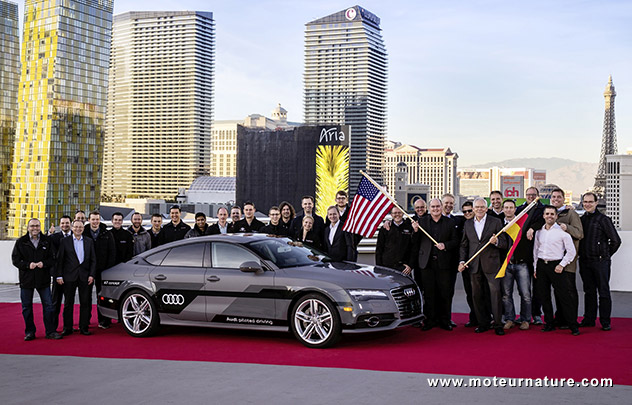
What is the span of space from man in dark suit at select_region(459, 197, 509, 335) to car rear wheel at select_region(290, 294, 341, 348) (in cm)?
213

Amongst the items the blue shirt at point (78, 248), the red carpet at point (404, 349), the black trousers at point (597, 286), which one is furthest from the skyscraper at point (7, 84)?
the black trousers at point (597, 286)

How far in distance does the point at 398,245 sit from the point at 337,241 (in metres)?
1.04

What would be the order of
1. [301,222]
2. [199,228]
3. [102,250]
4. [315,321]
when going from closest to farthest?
[315,321] → [102,250] → [301,222] → [199,228]

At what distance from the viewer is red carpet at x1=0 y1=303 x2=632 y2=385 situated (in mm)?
6594

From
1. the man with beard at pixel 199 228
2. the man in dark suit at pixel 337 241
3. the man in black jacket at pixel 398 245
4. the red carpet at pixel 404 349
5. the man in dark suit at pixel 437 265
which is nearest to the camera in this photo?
the red carpet at pixel 404 349

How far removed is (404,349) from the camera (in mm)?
7621

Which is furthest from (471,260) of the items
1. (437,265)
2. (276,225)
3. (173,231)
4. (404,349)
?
(173,231)

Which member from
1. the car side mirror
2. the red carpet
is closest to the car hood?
the car side mirror

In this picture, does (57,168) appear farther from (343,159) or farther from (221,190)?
(343,159)

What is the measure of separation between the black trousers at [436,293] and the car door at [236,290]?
2.31 metres

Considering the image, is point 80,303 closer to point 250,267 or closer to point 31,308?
point 31,308

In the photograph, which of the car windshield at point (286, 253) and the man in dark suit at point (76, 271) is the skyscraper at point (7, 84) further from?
the car windshield at point (286, 253)

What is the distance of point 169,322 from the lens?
870cm

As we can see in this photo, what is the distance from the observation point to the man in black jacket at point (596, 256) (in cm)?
868
